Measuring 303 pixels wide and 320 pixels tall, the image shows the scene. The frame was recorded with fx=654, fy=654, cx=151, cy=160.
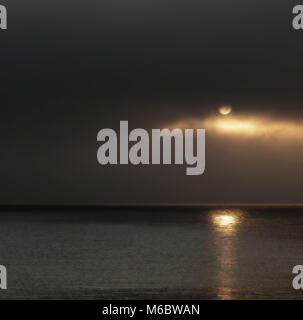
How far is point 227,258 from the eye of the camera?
79750 mm

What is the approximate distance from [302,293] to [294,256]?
48330mm
